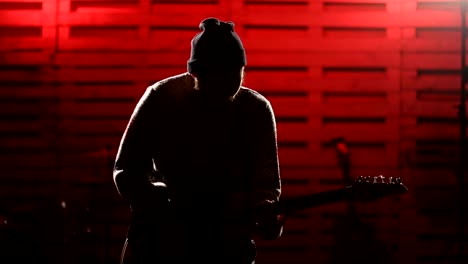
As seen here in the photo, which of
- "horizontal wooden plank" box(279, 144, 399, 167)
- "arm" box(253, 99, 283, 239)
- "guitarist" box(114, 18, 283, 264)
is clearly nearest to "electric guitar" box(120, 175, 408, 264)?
"arm" box(253, 99, 283, 239)

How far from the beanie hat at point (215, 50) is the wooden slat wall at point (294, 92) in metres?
3.60

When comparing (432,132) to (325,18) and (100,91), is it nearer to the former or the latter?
(325,18)

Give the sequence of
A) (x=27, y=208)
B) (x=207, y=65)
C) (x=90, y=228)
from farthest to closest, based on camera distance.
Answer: (x=90, y=228)
(x=27, y=208)
(x=207, y=65)

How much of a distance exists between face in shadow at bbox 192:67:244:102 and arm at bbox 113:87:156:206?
0.29 m

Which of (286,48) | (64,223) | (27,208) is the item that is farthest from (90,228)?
(286,48)

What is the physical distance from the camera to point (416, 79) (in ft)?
21.2

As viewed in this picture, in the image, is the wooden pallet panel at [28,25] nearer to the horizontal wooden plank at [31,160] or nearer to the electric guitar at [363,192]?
the horizontal wooden plank at [31,160]

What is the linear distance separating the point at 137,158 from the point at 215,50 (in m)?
0.72

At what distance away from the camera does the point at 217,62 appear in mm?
2799

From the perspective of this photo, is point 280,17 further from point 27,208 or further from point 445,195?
point 27,208

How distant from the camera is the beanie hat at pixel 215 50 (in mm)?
Result: 2803

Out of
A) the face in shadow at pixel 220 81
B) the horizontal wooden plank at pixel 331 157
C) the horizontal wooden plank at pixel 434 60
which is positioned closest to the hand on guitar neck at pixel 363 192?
the face in shadow at pixel 220 81

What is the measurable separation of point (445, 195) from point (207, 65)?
4721 millimetres

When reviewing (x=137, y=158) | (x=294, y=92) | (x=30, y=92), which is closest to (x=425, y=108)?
(x=294, y=92)
